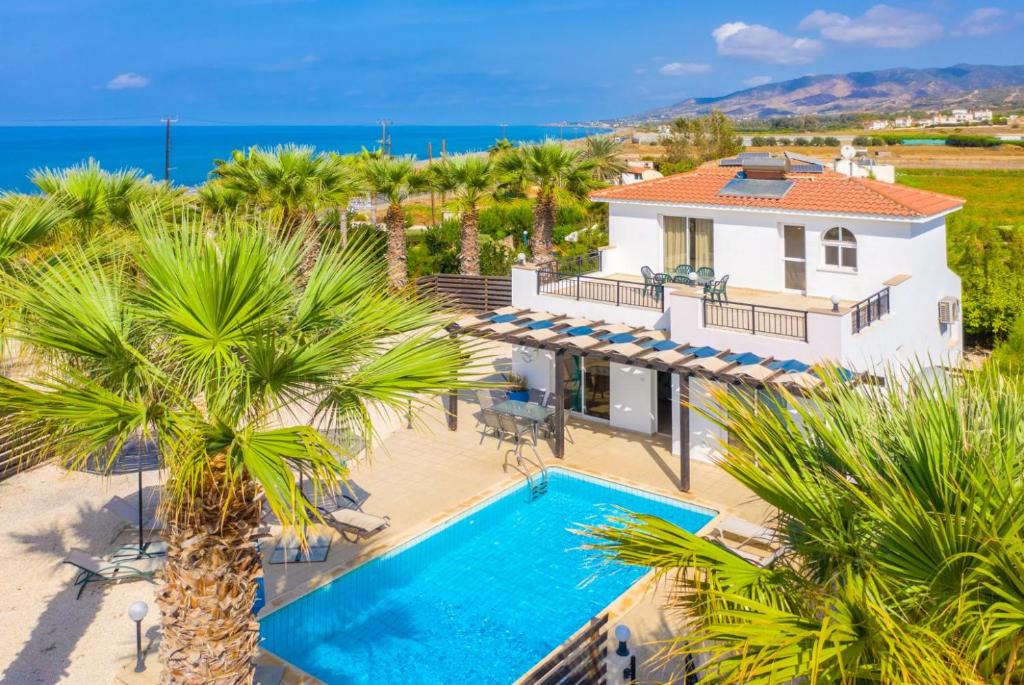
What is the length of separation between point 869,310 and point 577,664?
10055 millimetres

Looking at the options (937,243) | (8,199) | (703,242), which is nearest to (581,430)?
(703,242)

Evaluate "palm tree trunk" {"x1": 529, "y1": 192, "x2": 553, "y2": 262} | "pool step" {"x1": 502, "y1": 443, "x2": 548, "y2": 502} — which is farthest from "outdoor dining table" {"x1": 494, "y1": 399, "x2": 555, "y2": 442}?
"palm tree trunk" {"x1": 529, "y1": 192, "x2": 553, "y2": 262}

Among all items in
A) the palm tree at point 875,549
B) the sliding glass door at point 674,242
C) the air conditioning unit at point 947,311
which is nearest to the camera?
the palm tree at point 875,549

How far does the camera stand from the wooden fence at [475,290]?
29734mm

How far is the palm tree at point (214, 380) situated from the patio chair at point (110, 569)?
5.59 m

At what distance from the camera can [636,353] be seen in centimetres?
1583

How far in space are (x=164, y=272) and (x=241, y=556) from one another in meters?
2.26

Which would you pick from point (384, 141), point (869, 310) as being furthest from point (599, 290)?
point (384, 141)

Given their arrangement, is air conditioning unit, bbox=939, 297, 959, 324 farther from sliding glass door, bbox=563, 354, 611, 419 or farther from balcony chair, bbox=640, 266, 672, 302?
sliding glass door, bbox=563, 354, 611, 419

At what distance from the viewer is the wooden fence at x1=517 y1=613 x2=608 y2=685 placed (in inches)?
340

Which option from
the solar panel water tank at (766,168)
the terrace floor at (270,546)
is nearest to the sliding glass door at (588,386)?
the terrace floor at (270,546)

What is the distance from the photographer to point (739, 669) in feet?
14.8

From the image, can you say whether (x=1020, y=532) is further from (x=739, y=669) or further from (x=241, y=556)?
(x=241, y=556)

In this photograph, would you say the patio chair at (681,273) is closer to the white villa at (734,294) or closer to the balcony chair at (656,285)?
the white villa at (734,294)
